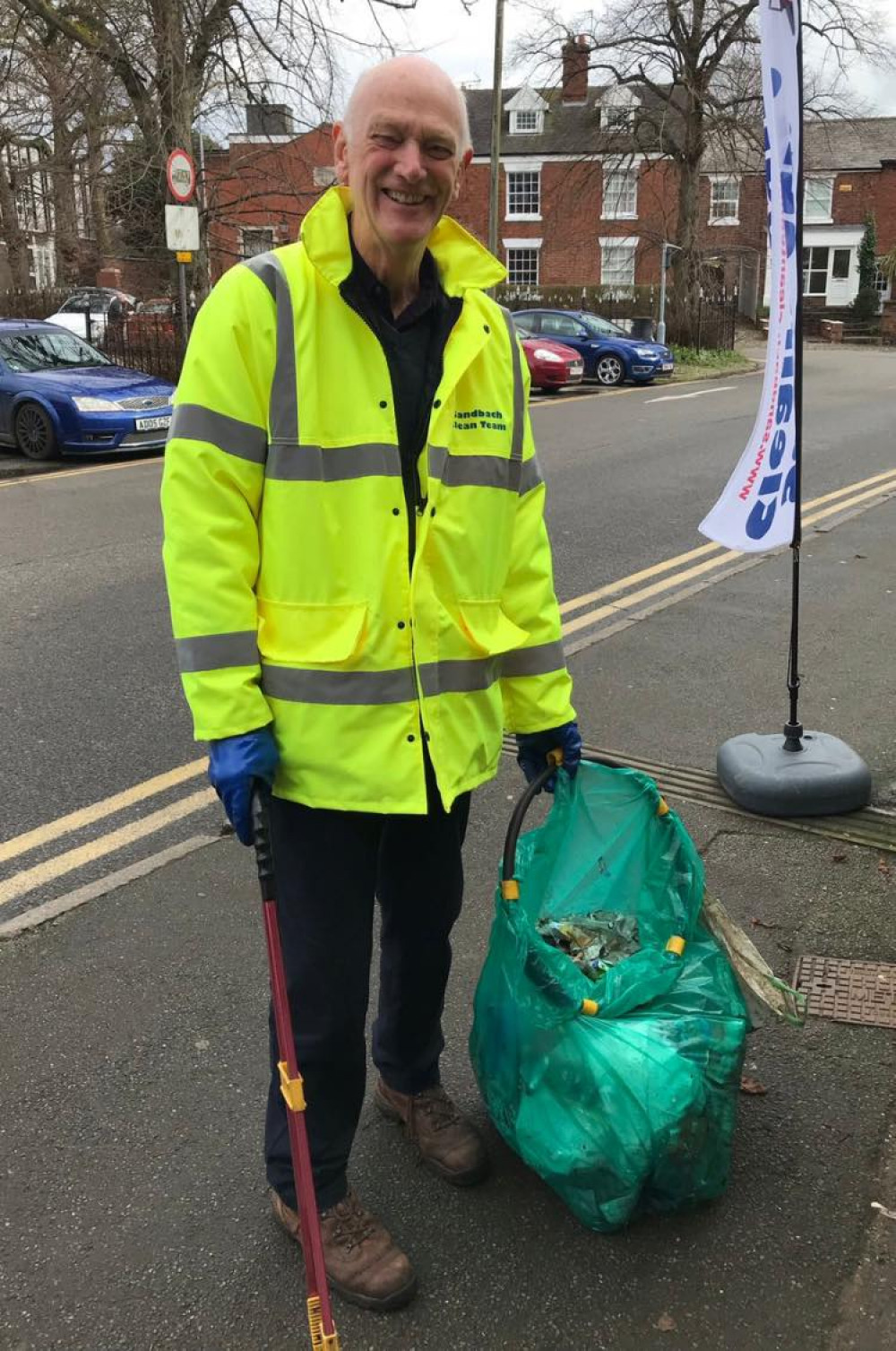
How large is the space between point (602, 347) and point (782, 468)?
61.6 feet

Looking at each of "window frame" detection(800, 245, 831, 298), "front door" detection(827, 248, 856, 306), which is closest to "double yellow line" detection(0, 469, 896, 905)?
"front door" detection(827, 248, 856, 306)

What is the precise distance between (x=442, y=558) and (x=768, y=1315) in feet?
4.88

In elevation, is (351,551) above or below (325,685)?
above

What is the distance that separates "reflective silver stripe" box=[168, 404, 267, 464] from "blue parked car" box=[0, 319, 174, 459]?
10971mm

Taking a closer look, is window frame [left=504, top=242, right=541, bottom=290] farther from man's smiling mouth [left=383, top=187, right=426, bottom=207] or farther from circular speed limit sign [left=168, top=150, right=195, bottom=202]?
man's smiling mouth [left=383, top=187, right=426, bottom=207]

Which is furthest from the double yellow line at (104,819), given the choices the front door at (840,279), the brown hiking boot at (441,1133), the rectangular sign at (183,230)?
the front door at (840,279)

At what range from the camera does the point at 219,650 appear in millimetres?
1977

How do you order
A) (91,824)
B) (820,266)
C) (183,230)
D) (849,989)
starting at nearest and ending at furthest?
(849,989)
(91,824)
(183,230)
(820,266)

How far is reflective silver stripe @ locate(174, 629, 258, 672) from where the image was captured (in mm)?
1976

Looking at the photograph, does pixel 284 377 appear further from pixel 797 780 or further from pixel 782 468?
pixel 797 780

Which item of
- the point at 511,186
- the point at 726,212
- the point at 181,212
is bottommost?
the point at 181,212

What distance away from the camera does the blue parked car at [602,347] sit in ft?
71.9

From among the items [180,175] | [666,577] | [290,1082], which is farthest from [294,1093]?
[180,175]

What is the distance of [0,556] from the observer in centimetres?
824
